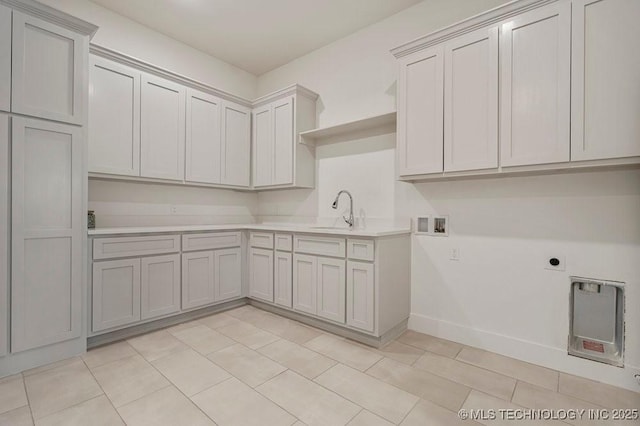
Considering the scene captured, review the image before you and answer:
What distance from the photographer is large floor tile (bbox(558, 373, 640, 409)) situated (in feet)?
5.91

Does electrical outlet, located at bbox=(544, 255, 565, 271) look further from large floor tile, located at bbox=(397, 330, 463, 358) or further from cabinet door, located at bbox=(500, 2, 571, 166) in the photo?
large floor tile, located at bbox=(397, 330, 463, 358)

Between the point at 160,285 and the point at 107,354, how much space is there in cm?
67

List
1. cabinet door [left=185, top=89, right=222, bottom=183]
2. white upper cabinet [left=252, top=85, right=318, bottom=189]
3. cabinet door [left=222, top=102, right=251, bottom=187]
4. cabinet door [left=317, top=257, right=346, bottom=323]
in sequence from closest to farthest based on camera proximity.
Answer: cabinet door [left=317, top=257, right=346, bottom=323], cabinet door [left=185, top=89, right=222, bottom=183], white upper cabinet [left=252, top=85, right=318, bottom=189], cabinet door [left=222, top=102, right=251, bottom=187]

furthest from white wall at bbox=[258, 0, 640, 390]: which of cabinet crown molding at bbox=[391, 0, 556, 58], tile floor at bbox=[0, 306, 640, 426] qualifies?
cabinet crown molding at bbox=[391, 0, 556, 58]

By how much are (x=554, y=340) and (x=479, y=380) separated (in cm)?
70

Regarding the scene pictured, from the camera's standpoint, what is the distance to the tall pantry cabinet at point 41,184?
81.0 inches

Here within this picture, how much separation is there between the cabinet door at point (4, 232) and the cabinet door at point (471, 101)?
3111 millimetres

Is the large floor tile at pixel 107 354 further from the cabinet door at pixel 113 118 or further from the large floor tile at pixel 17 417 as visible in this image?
the cabinet door at pixel 113 118

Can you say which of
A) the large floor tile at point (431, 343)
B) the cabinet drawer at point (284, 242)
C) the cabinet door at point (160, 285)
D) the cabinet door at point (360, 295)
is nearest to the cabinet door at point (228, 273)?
the cabinet door at point (160, 285)

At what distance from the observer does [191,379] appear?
2010mm

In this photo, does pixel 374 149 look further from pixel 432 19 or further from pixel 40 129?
pixel 40 129

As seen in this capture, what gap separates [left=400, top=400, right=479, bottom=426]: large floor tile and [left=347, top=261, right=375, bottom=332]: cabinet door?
81 cm

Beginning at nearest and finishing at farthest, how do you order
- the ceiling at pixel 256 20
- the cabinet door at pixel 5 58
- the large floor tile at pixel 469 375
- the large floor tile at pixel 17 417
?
the large floor tile at pixel 17 417 → the large floor tile at pixel 469 375 → the cabinet door at pixel 5 58 → the ceiling at pixel 256 20

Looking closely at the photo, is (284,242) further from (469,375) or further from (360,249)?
(469,375)
